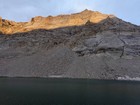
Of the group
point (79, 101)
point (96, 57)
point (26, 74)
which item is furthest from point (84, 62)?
point (79, 101)

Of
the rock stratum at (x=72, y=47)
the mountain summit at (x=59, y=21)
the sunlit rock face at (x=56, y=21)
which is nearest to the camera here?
the rock stratum at (x=72, y=47)

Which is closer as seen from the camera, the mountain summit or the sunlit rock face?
the mountain summit

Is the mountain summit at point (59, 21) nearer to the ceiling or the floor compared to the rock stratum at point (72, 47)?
nearer to the ceiling

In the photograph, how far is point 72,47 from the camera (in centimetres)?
13788

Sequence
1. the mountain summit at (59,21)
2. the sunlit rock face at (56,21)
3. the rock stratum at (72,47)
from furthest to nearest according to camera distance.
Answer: the sunlit rock face at (56,21), the mountain summit at (59,21), the rock stratum at (72,47)

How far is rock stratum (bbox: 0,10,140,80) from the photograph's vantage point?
11456 centimetres

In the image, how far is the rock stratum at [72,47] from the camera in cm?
11456

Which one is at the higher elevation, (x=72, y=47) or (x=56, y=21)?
(x=56, y=21)

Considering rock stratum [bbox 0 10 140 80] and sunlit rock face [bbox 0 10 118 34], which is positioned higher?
sunlit rock face [bbox 0 10 118 34]

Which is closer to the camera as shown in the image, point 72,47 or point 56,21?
point 72,47

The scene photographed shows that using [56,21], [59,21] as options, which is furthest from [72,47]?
[56,21]

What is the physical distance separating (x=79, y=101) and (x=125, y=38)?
322ft

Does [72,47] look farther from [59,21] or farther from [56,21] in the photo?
[56,21]

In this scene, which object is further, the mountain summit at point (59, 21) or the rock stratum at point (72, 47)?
the mountain summit at point (59, 21)
